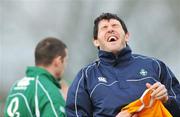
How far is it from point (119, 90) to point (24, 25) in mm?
19758

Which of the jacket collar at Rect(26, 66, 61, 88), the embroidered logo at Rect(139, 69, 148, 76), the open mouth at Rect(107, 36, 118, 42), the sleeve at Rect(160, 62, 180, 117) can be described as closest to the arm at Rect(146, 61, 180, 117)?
the sleeve at Rect(160, 62, 180, 117)

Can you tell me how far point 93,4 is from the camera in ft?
89.4

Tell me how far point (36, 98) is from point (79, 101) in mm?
1149

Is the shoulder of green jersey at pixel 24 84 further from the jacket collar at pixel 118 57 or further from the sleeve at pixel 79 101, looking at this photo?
the jacket collar at pixel 118 57

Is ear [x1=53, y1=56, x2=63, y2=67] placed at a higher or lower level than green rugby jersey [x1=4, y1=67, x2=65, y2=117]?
higher

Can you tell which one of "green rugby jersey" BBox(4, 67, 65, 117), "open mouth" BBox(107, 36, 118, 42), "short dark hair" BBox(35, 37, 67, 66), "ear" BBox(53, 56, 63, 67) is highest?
Result: "open mouth" BBox(107, 36, 118, 42)

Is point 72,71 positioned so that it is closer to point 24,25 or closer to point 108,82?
point 24,25

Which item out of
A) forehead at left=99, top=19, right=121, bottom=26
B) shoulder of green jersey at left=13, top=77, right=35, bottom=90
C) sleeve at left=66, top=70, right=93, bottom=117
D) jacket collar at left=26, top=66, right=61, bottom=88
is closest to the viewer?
sleeve at left=66, top=70, right=93, bottom=117

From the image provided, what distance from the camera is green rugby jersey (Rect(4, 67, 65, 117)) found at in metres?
8.95

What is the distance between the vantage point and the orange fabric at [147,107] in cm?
775

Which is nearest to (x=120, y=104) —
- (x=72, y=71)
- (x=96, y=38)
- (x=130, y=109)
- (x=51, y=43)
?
(x=130, y=109)

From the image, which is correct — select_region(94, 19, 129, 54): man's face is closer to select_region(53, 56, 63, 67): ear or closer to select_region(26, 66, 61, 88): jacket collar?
select_region(26, 66, 61, 88): jacket collar

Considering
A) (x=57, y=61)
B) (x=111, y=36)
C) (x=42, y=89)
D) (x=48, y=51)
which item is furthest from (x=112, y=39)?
(x=48, y=51)

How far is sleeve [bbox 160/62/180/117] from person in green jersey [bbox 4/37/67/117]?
127 cm
